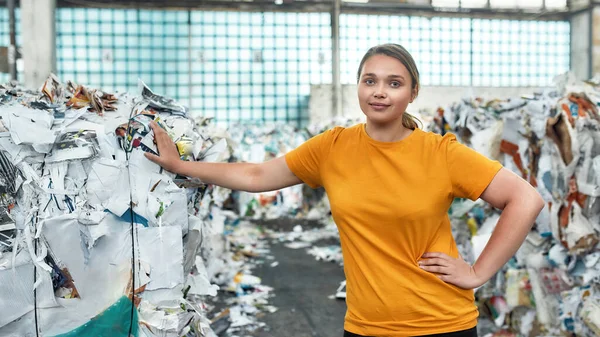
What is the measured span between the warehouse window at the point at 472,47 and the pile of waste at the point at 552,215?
13.7 metres

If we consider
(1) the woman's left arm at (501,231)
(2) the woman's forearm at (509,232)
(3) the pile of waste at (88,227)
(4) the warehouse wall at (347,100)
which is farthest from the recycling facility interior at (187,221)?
(4) the warehouse wall at (347,100)

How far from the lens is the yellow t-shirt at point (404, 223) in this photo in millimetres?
1646

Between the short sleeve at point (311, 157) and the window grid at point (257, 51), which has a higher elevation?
the window grid at point (257, 51)

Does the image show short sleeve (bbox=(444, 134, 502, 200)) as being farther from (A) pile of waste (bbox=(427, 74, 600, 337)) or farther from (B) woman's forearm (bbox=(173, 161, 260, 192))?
(A) pile of waste (bbox=(427, 74, 600, 337))

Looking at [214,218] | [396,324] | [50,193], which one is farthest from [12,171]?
[214,218]

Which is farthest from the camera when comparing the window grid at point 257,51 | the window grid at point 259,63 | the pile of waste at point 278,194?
the window grid at point 259,63

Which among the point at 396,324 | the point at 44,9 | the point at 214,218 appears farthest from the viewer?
the point at 44,9

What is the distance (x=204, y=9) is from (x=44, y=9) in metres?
5.77

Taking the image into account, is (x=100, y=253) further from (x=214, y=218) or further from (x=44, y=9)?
(x=44, y=9)

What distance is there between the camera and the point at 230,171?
2.02 m

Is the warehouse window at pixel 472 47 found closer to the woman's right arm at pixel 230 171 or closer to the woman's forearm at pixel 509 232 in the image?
the woman's right arm at pixel 230 171

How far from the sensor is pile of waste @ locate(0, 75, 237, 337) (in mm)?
1867

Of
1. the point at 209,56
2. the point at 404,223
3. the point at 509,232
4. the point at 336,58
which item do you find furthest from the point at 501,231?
the point at 209,56

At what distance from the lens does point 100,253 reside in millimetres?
1923
